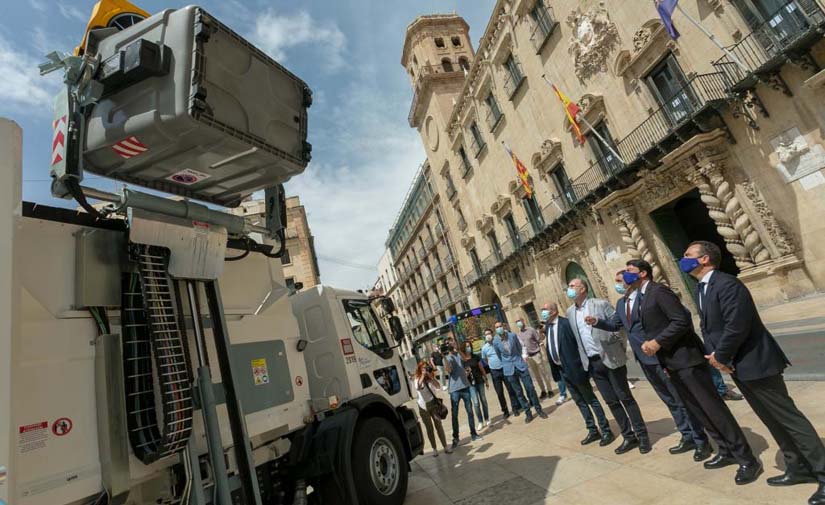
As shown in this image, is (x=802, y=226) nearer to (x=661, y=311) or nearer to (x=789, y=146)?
(x=789, y=146)

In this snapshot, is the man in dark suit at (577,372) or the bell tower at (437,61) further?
the bell tower at (437,61)

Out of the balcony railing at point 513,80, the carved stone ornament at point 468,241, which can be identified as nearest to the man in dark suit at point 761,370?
the balcony railing at point 513,80

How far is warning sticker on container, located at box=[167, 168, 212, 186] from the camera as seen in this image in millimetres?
3198

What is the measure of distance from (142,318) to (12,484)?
1285 mm

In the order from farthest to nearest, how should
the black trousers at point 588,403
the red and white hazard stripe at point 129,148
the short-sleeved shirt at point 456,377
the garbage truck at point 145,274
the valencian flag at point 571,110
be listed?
the valencian flag at point 571,110 → the short-sleeved shirt at point 456,377 → the black trousers at point 588,403 → the red and white hazard stripe at point 129,148 → the garbage truck at point 145,274

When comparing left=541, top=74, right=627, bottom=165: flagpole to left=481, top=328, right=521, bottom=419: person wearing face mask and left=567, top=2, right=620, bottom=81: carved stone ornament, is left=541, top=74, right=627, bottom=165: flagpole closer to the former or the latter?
left=567, top=2, right=620, bottom=81: carved stone ornament

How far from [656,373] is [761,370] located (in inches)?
57.6

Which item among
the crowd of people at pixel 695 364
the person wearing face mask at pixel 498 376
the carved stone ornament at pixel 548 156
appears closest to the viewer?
the crowd of people at pixel 695 364

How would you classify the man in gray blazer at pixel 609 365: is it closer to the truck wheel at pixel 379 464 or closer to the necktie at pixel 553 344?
the necktie at pixel 553 344

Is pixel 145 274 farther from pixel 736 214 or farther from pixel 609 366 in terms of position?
pixel 736 214

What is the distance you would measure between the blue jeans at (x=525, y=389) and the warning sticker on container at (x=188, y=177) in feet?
21.1

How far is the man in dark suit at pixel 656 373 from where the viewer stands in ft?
12.5

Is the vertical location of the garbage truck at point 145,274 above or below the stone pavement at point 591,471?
above

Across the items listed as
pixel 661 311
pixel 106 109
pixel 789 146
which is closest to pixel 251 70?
pixel 106 109
